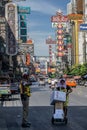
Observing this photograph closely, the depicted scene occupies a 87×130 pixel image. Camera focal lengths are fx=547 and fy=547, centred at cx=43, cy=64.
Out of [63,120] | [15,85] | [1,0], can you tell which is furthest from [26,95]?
[1,0]

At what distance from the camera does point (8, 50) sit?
10575 centimetres

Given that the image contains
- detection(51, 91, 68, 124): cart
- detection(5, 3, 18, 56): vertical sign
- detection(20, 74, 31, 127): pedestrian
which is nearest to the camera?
detection(20, 74, 31, 127): pedestrian

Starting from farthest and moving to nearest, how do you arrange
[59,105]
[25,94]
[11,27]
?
[11,27] < [59,105] < [25,94]

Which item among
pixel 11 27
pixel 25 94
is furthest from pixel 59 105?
pixel 11 27

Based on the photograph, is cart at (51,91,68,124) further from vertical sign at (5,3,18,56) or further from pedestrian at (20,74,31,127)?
vertical sign at (5,3,18,56)

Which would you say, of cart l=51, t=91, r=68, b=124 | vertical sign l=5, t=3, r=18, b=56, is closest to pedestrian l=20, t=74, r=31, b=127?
cart l=51, t=91, r=68, b=124

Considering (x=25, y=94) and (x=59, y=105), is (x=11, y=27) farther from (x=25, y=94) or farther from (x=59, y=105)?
(x=25, y=94)

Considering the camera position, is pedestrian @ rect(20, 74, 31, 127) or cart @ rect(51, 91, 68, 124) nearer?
pedestrian @ rect(20, 74, 31, 127)

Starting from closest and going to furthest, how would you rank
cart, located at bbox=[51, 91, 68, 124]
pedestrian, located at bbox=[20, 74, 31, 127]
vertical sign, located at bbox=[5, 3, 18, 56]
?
pedestrian, located at bbox=[20, 74, 31, 127]
cart, located at bbox=[51, 91, 68, 124]
vertical sign, located at bbox=[5, 3, 18, 56]

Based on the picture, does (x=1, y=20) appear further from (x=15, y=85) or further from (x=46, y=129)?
(x=46, y=129)

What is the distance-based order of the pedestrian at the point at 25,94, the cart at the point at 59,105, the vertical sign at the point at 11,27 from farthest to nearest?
the vertical sign at the point at 11,27, the cart at the point at 59,105, the pedestrian at the point at 25,94

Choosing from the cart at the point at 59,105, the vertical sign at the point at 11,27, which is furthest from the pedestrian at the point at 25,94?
the vertical sign at the point at 11,27

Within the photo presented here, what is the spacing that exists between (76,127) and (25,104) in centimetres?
189

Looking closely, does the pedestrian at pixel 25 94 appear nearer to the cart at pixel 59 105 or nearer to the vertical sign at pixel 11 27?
the cart at pixel 59 105
